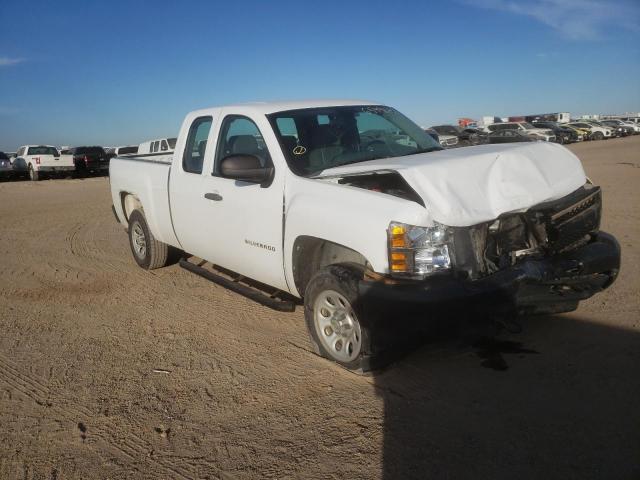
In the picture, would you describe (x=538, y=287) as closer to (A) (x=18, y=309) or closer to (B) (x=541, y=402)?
(B) (x=541, y=402)

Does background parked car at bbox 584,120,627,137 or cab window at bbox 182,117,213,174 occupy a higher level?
background parked car at bbox 584,120,627,137

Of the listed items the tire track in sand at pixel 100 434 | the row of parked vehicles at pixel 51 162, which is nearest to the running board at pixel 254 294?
the tire track in sand at pixel 100 434

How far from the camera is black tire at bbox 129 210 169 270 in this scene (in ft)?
21.5

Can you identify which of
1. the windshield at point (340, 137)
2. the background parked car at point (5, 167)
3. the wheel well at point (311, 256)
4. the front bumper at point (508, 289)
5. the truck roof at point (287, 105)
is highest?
the background parked car at point (5, 167)

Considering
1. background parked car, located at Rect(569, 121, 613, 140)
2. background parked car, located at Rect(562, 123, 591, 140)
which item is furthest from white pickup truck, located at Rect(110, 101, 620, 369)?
background parked car, located at Rect(569, 121, 613, 140)

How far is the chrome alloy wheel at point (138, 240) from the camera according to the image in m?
6.75

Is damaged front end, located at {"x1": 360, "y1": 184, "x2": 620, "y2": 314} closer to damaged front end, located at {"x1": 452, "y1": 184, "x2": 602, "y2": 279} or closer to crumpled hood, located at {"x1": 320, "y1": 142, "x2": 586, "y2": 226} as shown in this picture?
damaged front end, located at {"x1": 452, "y1": 184, "x2": 602, "y2": 279}

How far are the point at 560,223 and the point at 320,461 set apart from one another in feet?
7.72

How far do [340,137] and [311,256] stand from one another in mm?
1210

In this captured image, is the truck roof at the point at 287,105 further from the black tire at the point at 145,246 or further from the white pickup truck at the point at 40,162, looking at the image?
the white pickup truck at the point at 40,162

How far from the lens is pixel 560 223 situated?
3.77 m

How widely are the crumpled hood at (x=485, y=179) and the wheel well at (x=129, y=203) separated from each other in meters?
3.63

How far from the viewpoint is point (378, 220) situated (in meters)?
3.34

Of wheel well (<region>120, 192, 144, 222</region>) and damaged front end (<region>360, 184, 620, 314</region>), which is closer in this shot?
damaged front end (<region>360, 184, 620, 314</region>)
